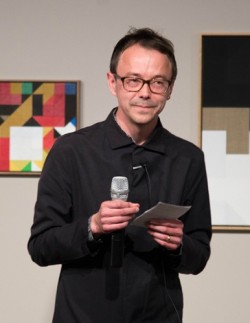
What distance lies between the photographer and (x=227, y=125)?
3398 mm

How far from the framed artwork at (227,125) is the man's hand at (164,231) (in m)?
1.75

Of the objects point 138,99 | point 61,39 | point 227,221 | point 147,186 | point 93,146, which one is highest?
point 61,39

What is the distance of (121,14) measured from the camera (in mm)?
3418

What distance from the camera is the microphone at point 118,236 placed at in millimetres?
1595

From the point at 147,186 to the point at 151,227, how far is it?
0.17 meters

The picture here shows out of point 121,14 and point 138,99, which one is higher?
point 121,14

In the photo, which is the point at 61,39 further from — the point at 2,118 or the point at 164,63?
the point at 164,63

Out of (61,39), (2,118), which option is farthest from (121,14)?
(2,118)

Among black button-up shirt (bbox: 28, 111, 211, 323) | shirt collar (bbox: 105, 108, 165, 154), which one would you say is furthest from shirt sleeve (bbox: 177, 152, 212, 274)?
shirt collar (bbox: 105, 108, 165, 154)

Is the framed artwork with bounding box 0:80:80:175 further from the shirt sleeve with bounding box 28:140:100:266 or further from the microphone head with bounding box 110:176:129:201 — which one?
the microphone head with bounding box 110:176:129:201

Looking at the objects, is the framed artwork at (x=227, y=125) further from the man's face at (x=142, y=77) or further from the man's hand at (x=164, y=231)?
the man's hand at (x=164, y=231)

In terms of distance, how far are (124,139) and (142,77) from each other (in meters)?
0.19

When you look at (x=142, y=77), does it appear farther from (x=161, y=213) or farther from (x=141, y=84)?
(x=161, y=213)

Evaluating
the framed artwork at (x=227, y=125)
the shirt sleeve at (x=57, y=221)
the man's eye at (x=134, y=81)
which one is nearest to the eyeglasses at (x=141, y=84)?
the man's eye at (x=134, y=81)
